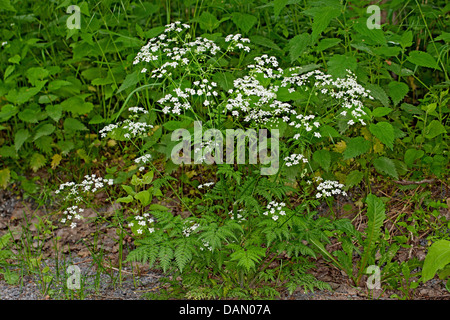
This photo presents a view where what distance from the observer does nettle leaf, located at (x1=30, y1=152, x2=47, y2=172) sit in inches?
146

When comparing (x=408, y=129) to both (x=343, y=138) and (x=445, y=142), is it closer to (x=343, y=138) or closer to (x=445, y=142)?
(x=445, y=142)

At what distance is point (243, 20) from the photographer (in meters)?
3.30

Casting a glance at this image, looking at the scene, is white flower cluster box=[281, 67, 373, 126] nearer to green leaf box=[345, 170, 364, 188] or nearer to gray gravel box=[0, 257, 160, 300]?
green leaf box=[345, 170, 364, 188]

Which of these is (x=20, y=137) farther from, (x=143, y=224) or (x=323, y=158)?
(x=323, y=158)

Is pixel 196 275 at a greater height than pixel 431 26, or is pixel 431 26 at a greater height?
pixel 431 26

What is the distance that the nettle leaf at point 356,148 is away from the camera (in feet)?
9.39

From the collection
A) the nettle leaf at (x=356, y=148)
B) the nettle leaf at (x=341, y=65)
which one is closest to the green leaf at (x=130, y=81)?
the nettle leaf at (x=341, y=65)

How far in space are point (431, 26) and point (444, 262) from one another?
219 cm

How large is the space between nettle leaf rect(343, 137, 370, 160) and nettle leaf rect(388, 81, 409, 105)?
15.2 inches

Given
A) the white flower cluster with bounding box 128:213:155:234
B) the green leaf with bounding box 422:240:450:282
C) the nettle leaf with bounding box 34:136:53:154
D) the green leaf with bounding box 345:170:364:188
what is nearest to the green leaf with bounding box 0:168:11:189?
the nettle leaf with bounding box 34:136:53:154

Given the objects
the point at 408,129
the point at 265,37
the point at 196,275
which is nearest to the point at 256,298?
the point at 196,275

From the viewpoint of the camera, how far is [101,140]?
12.7ft

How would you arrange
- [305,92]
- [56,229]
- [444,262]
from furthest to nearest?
[56,229]
[305,92]
[444,262]

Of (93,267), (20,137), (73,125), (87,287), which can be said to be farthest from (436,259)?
(20,137)
